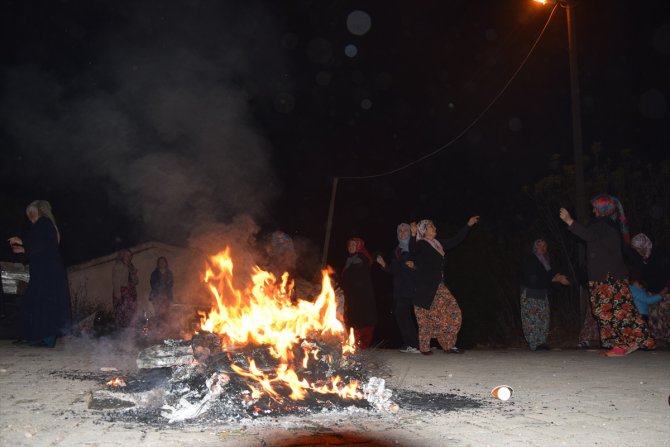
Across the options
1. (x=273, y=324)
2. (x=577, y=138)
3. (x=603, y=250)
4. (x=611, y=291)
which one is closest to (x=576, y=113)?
(x=577, y=138)

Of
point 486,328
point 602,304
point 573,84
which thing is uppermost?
point 573,84

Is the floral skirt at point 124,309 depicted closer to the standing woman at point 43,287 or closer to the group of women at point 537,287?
the standing woman at point 43,287

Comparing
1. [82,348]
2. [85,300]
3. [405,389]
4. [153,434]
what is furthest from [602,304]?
[85,300]

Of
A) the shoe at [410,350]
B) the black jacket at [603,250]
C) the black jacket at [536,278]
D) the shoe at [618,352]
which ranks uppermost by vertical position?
the black jacket at [603,250]

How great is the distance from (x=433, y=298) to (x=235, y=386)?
14.3 ft

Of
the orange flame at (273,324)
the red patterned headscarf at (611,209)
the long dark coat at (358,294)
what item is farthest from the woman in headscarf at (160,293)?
the red patterned headscarf at (611,209)

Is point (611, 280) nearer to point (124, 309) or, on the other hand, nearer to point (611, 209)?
point (611, 209)

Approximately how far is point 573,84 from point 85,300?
12.9m

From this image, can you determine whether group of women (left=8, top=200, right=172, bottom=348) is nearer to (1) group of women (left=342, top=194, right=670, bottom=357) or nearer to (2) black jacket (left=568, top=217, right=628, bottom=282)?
(1) group of women (left=342, top=194, right=670, bottom=357)

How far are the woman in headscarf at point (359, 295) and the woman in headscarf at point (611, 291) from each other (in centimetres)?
318

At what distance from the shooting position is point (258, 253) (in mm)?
10234

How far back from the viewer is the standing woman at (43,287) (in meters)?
8.66

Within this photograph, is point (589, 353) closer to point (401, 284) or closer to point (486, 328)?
point (401, 284)

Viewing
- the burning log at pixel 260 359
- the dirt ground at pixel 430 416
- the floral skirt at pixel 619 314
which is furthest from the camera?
the floral skirt at pixel 619 314
